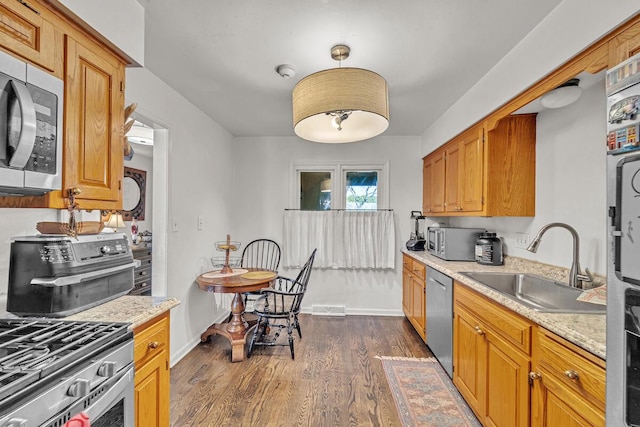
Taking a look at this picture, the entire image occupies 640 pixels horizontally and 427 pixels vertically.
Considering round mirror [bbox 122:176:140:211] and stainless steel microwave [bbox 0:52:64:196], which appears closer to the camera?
stainless steel microwave [bbox 0:52:64:196]

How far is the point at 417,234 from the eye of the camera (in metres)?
3.95

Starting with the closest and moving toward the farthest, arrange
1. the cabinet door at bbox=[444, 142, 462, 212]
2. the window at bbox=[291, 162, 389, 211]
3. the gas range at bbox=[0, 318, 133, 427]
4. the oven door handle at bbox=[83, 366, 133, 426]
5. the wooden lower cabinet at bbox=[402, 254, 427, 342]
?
the gas range at bbox=[0, 318, 133, 427], the oven door handle at bbox=[83, 366, 133, 426], the cabinet door at bbox=[444, 142, 462, 212], the wooden lower cabinet at bbox=[402, 254, 427, 342], the window at bbox=[291, 162, 389, 211]

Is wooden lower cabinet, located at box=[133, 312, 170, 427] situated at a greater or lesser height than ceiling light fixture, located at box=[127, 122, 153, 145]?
lesser

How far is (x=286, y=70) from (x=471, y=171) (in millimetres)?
1767

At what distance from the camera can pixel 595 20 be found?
1.33m

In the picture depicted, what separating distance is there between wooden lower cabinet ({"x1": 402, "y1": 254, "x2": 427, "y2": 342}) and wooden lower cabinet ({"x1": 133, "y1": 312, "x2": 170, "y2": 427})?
2.31m

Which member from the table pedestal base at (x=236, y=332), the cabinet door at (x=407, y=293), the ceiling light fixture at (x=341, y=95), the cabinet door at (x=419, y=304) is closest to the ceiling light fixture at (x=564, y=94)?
the ceiling light fixture at (x=341, y=95)

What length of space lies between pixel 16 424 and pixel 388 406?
2.01 meters

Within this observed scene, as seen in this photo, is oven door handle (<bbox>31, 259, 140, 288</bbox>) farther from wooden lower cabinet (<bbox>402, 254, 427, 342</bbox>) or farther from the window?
the window

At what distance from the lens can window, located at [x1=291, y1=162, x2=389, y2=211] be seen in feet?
13.5

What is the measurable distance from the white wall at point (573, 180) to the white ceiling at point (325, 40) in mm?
624

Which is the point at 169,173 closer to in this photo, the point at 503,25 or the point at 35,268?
the point at 35,268

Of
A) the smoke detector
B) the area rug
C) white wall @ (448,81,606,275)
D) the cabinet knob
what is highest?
the smoke detector

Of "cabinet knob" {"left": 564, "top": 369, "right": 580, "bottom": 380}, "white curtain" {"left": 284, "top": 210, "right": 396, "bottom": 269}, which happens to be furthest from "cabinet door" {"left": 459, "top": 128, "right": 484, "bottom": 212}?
"cabinet knob" {"left": 564, "top": 369, "right": 580, "bottom": 380}
